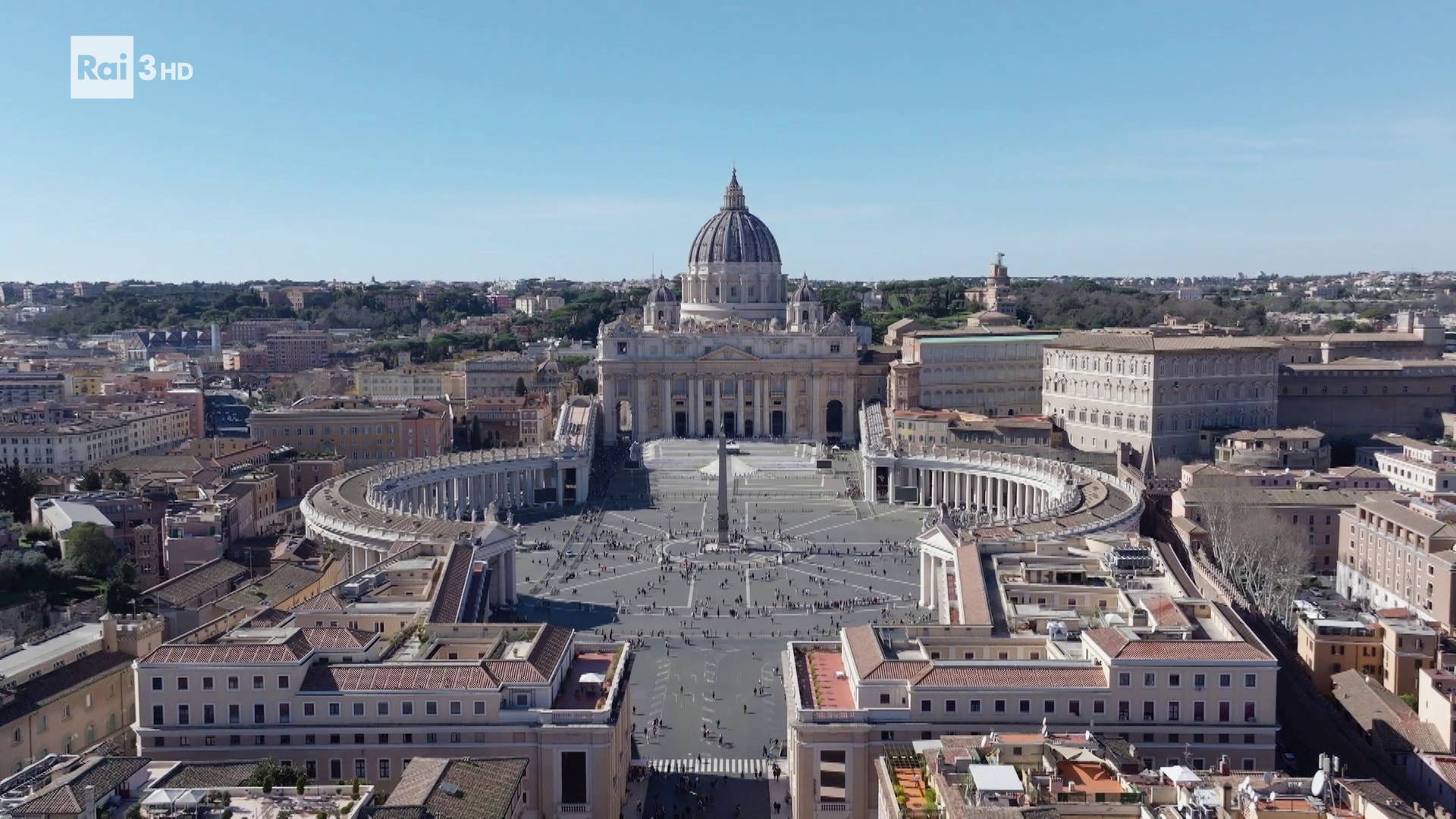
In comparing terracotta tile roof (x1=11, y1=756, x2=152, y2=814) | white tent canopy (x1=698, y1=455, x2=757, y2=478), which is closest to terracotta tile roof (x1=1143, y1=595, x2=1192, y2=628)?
terracotta tile roof (x1=11, y1=756, x2=152, y2=814)

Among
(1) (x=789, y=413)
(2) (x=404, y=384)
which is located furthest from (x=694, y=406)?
(2) (x=404, y=384)

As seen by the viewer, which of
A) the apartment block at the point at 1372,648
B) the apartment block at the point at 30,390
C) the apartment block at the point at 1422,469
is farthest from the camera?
the apartment block at the point at 30,390

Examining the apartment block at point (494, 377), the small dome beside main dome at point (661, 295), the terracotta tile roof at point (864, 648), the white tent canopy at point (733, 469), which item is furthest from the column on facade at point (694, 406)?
the terracotta tile roof at point (864, 648)

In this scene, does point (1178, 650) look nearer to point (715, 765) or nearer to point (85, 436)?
point (715, 765)

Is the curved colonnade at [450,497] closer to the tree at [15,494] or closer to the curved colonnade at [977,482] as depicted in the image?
the tree at [15,494]

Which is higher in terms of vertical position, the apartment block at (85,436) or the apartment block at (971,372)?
the apartment block at (971,372)

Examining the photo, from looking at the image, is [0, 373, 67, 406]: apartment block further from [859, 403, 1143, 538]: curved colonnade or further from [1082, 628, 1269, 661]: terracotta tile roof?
[1082, 628, 1269, 661]: terracotta tile roof

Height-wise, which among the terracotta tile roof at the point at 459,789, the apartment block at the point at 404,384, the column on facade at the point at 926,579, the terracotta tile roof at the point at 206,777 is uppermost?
the apartment block at the point at 404,384

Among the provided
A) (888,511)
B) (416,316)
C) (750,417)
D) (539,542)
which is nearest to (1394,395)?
(888,511)
